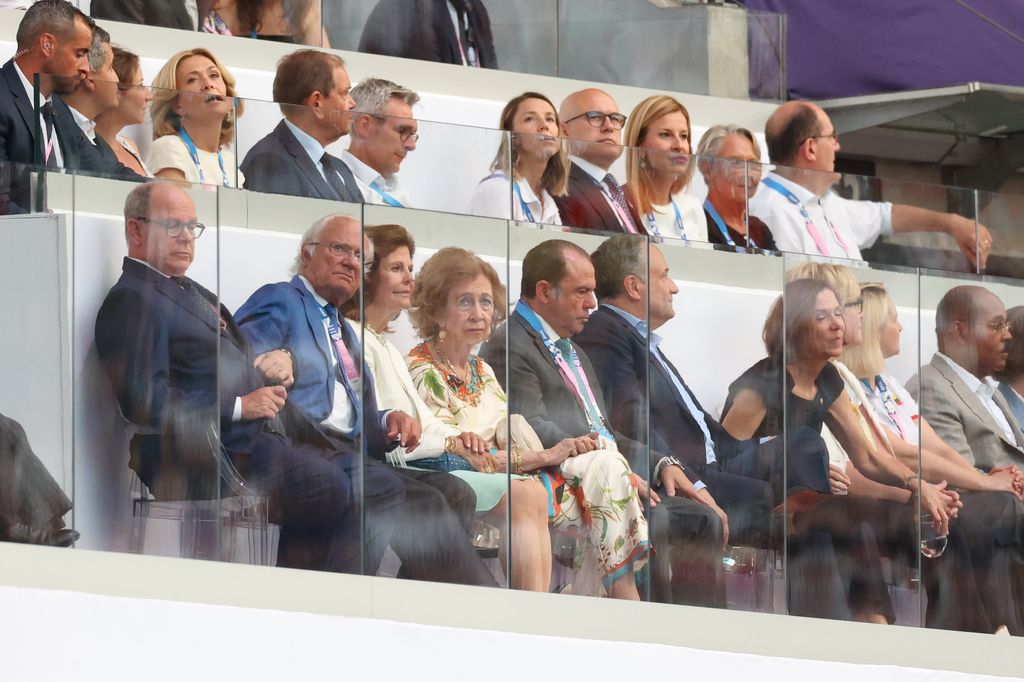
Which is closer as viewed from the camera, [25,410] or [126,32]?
[25,410]

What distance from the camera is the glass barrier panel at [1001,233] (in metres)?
6.66

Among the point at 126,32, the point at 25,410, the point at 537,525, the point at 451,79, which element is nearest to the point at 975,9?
the point at 451,79

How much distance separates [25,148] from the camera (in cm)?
532

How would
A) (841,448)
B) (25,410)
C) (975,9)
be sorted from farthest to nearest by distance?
(975,9)
(841,448)
(25,410)

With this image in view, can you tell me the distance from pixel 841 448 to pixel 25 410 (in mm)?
2392

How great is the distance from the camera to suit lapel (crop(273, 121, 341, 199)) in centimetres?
558

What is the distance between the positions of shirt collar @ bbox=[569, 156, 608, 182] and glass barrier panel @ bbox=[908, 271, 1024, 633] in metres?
1.08

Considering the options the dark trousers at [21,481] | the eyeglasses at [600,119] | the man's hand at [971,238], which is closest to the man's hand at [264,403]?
the dark trousers at [21,481]

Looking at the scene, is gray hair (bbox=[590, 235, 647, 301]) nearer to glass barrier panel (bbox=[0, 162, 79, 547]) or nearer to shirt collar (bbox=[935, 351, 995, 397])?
shirt collar (bbox=[935, 351, 995, 397])

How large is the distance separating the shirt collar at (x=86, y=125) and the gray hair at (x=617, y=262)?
56.2 inches

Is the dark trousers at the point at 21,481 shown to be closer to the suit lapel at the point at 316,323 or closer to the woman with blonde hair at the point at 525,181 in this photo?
the suit lapel at the point at 316,323

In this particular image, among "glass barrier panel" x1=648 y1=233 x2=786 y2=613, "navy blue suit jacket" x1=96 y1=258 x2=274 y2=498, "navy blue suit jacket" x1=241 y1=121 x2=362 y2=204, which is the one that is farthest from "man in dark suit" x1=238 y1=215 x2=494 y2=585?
"glass barrier panel" x1=648 y1=233 x2=786 y2=613

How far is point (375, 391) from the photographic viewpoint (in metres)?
5.38

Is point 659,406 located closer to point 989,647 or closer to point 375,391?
point 375,391
